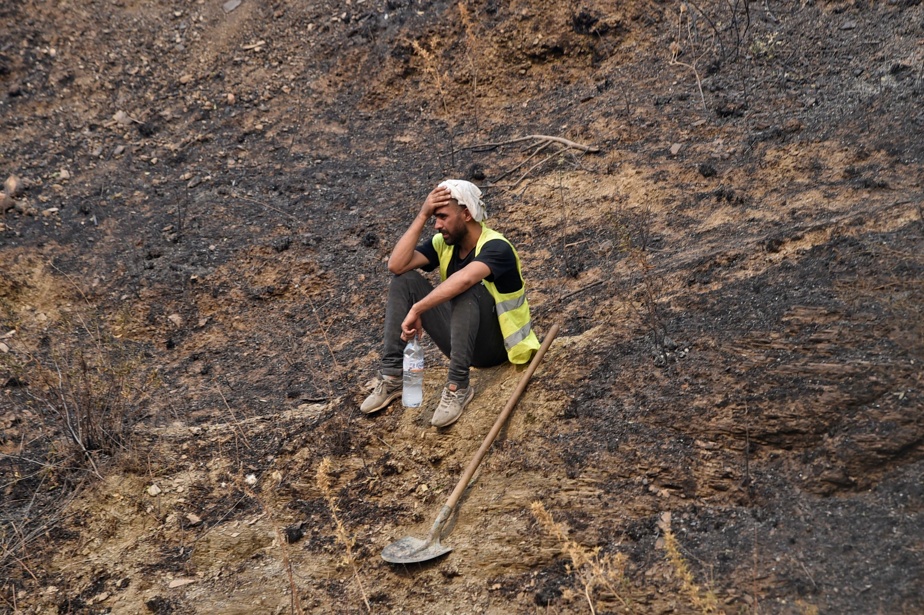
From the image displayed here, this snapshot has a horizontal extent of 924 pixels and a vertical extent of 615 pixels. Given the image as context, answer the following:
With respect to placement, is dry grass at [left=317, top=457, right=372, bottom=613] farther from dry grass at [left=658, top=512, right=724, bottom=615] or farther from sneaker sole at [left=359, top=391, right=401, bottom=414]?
dry grass at [left=658, top=512, right=724, bottom=615]

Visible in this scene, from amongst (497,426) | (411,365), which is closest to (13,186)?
(411,365)

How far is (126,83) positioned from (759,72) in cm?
540

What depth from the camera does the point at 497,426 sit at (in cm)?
393

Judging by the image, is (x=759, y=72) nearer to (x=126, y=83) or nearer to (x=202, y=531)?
(x=202, y=531)

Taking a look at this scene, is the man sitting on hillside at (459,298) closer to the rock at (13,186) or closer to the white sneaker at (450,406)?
the white sneaker at (450,406)

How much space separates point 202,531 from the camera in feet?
13.6

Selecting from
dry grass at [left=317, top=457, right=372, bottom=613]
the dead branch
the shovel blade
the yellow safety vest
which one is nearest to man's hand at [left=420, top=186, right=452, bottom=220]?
the yellow safety vest

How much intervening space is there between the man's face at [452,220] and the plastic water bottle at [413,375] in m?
0.53

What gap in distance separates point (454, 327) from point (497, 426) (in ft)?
1.63

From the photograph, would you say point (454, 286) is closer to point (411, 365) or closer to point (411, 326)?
point (411, 326)

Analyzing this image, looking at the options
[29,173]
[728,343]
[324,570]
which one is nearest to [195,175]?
[29,173]

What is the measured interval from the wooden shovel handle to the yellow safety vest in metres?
0.06

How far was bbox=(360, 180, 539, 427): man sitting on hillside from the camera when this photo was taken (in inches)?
155

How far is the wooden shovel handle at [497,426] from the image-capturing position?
376cm
